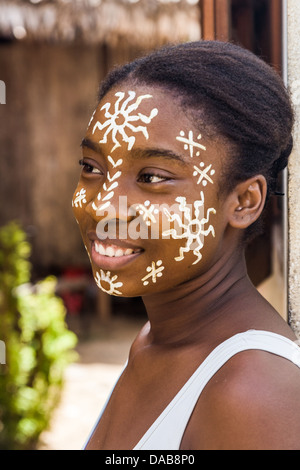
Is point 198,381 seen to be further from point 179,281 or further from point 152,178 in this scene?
point 152,178

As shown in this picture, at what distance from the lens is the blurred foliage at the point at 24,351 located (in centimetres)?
397

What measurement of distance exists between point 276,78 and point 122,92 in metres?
0.36

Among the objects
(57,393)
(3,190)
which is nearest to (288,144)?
(57,393)

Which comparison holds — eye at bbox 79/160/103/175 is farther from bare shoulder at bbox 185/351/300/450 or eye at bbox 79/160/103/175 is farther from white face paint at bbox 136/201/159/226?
bare shoulder at bbox 185/351/300/450

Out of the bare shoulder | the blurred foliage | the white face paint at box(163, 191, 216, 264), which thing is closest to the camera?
the bare shoulder

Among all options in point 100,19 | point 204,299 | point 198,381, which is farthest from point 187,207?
point 100,19

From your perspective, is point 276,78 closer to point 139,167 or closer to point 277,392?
point 139,167

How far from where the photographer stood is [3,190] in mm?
7734

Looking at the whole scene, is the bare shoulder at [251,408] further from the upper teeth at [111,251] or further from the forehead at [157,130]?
the forehead at [157,130]

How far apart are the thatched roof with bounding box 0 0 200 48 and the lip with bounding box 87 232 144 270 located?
14.8ft

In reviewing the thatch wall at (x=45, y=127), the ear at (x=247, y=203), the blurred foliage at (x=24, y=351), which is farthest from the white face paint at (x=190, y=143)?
the thatch wall at (x=45, y=127)

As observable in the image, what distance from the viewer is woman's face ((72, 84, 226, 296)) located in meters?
1.32

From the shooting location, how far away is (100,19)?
5.77 meters

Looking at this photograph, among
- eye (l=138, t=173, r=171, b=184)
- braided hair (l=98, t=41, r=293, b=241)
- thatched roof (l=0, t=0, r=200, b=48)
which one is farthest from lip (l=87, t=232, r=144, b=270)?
thatched roof (l=0, t=0, r=200, b=48)
